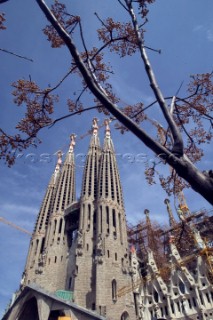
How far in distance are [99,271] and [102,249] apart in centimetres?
313

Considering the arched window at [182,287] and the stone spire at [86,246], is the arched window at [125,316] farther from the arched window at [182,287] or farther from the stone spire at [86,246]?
the arched window at [182,287]

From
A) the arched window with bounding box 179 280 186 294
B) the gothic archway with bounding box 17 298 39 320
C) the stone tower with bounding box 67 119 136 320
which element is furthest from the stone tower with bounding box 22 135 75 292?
the arched window with bounding box 179 280 186 294

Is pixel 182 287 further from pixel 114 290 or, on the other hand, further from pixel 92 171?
pixel 92 171

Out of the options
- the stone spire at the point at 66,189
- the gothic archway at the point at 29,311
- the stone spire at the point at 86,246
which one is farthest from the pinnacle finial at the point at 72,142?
the gothic archway at the point at 29,311

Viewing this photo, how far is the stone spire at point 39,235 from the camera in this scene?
41719mm

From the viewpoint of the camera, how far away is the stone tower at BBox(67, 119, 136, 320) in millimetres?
32344

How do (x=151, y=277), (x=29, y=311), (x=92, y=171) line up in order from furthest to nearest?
(x=92, y=171) → (x=151, y=277) → (x=29, y=311)

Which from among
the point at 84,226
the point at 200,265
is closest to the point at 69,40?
the point at 200,265

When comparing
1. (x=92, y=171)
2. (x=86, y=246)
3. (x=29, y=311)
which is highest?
(x=92, y=171)

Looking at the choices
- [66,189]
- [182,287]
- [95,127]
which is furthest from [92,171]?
[182,287]

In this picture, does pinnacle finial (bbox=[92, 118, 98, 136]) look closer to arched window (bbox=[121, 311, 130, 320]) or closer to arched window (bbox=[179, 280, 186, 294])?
arched window (bbox=[179, 280, 186, 294])

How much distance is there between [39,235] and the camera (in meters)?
47.2

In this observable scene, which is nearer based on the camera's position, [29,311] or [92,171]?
[29,311]

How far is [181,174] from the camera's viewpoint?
3521mm
